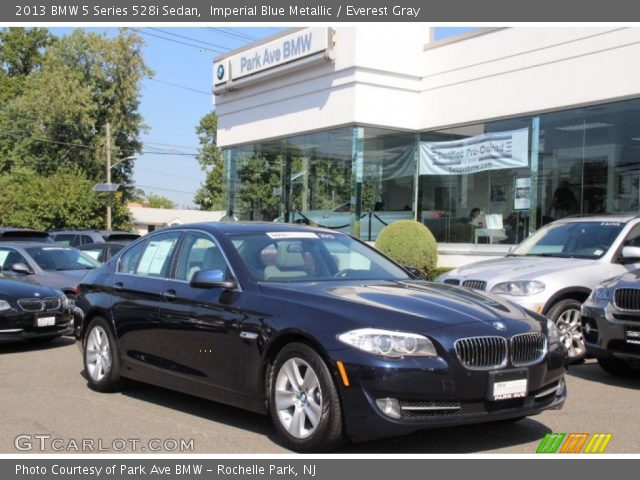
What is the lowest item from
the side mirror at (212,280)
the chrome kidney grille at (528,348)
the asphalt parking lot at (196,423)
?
the asphalt parking lot at (196,423)

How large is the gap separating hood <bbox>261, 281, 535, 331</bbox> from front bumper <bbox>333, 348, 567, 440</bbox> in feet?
0.93

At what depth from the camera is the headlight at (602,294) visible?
26.2 ft

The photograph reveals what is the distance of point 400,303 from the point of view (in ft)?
17.6

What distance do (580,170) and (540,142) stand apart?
1.32m

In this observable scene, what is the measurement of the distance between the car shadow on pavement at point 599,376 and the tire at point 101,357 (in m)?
5.05

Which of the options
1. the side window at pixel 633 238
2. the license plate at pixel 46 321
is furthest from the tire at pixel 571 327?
the license plate at pixel 46 321

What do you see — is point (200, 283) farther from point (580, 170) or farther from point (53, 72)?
point (53, 72)

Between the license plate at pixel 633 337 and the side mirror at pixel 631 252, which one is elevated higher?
the side mirror at pixel 631 252

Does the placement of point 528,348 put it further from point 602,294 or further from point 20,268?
point 20,268

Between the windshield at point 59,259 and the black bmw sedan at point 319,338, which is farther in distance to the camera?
the windshield at point 59,259

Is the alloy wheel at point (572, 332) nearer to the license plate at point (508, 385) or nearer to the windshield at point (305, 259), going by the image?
the windshield at point (305, 259)

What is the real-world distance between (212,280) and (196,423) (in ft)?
4.02

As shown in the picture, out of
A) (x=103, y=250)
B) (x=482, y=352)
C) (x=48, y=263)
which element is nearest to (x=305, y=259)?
(x=482, y=352)

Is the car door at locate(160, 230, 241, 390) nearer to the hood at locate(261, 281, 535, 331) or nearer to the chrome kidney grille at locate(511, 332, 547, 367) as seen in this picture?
the hood at locate(261, 281, 535, 331)
